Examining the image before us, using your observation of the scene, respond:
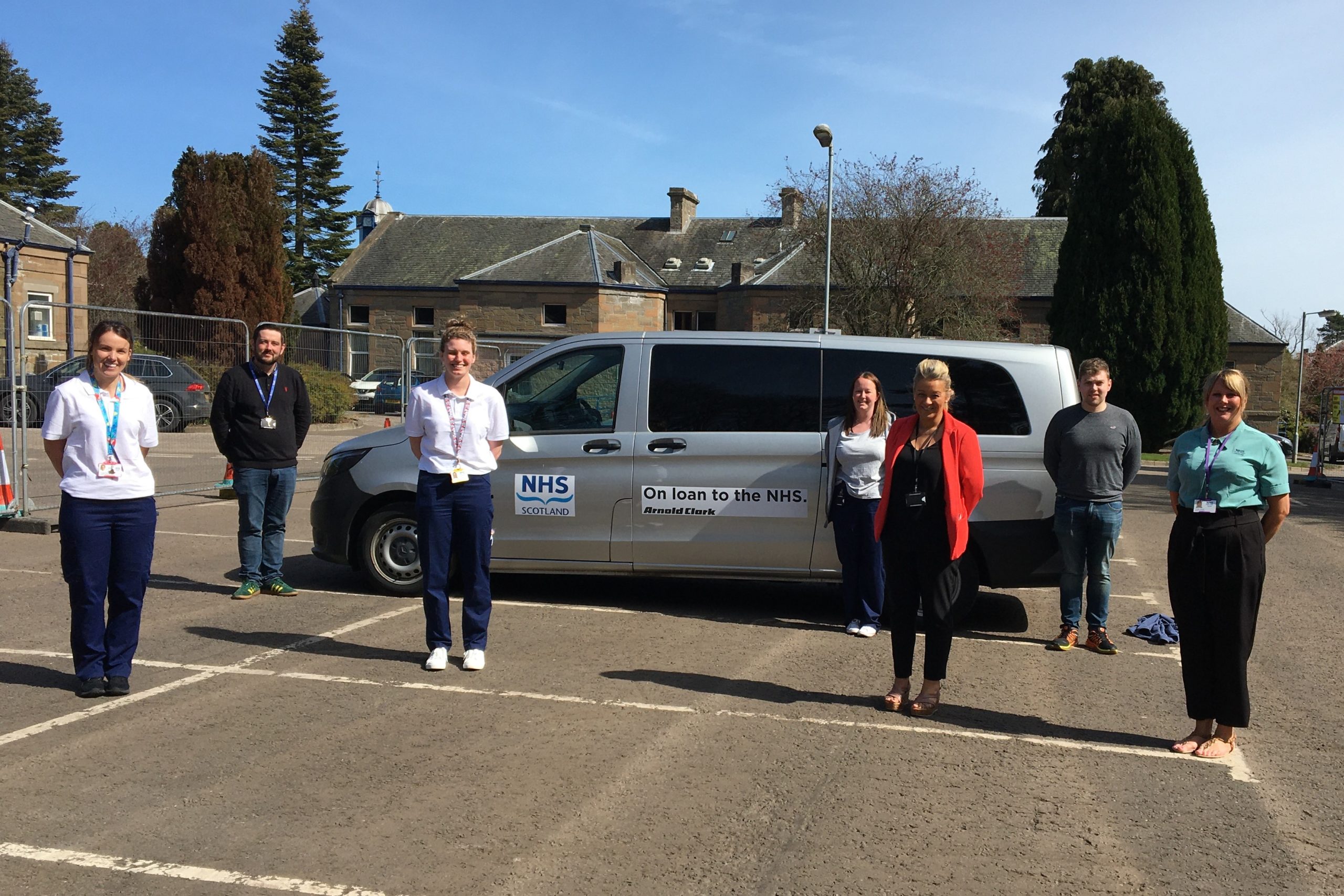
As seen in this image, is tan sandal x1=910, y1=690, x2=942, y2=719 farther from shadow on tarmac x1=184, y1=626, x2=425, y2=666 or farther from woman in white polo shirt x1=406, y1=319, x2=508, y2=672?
shadow on tarmac x1=184, y1=626, x2=425, y2=666

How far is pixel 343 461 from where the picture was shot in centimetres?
831

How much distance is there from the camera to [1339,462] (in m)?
42.5

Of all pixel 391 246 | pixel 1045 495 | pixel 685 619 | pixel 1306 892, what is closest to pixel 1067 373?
pixel 1045 495

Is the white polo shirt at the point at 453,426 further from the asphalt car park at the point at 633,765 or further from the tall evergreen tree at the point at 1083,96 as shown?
the tall evergreen tree at the point at 1083,96

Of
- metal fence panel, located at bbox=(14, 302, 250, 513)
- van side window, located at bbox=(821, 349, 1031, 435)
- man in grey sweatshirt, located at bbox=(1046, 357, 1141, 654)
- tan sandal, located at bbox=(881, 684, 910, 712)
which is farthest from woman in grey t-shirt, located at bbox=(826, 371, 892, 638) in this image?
metal fence panel, located at bbox=(14, 302, 250, 513)

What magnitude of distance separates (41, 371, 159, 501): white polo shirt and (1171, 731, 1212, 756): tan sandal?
16.9 feet

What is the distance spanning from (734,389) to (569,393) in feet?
3.89

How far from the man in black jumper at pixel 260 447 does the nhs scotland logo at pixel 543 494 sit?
5.58 feet

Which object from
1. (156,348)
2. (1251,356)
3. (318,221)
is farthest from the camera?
(318,221)

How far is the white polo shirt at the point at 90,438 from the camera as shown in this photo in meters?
5.55

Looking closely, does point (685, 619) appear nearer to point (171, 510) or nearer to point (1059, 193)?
point (171, 510)

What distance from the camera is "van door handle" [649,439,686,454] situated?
7742mm

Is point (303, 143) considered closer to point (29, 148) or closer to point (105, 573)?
point (29, 148)

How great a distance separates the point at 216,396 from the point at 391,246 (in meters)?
53.0
